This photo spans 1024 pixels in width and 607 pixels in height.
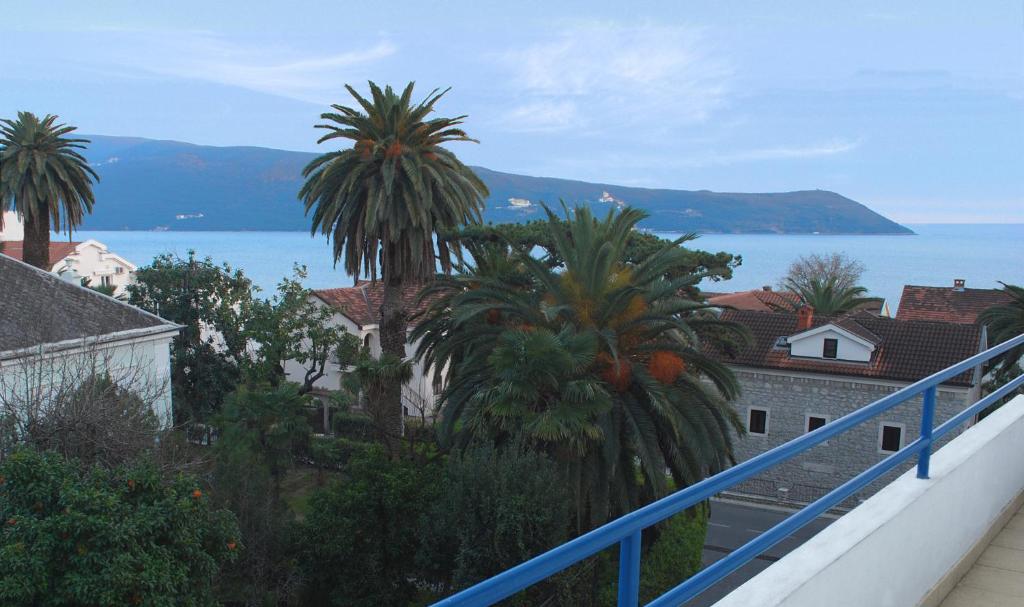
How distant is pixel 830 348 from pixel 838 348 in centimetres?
27

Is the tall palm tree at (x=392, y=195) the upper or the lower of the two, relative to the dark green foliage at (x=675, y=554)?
upper

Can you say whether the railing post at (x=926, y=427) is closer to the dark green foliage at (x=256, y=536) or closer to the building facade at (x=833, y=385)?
the dark green foliage at (x=256, y=536)

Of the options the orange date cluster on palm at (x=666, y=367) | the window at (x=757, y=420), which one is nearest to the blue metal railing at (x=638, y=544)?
the orange date cluster on palm at (x=666, y=367)

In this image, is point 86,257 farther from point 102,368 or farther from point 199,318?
point 102,368

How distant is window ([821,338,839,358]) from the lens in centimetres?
2877

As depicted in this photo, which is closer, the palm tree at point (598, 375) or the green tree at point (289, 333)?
the palm tree at point (598, 375)

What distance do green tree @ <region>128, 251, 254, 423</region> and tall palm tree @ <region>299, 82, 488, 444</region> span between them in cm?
703

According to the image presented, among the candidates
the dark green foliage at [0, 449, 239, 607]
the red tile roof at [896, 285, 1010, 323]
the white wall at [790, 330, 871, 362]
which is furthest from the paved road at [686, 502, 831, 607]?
the red tile roof at [896, 285, 1010, 323]

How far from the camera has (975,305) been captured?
45156 mm

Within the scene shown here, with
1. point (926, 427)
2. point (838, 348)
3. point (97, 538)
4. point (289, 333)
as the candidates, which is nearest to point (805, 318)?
point (838, 348)

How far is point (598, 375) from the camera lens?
47.4ft

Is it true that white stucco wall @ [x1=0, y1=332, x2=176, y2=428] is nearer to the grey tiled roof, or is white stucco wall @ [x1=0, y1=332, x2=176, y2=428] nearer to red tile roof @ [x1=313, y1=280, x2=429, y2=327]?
the grey tiled roof

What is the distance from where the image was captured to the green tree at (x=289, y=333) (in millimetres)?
31219

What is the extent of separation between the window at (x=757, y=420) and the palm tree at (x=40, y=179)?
2744 cm
